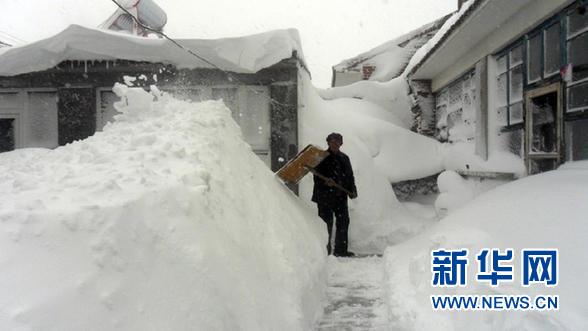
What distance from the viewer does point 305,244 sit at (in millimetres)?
4457

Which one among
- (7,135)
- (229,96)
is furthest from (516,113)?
(7,135)

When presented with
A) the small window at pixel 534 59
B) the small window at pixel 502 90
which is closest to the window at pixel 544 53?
the small window at pixel 534 59

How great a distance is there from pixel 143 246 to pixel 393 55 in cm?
1401

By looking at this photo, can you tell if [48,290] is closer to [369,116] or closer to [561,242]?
[561,242]

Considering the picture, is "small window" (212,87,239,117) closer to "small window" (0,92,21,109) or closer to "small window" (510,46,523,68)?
"small window" (0,92,21,109)

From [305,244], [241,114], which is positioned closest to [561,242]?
[305,244]

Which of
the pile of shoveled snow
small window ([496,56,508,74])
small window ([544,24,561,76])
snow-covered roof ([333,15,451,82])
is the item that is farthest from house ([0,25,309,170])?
snow-covered roof ([333,15,451,82])

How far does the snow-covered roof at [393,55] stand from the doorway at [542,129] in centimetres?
898

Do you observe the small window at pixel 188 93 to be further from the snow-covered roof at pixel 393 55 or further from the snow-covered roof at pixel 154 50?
the snow-covered roof at pixel 393 55

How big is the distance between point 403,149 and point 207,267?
24.7ft

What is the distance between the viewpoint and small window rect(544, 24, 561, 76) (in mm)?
4844

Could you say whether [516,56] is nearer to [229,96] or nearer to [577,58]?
[577,58]

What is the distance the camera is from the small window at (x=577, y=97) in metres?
4.36

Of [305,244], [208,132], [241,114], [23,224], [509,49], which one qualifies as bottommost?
[305,244]
